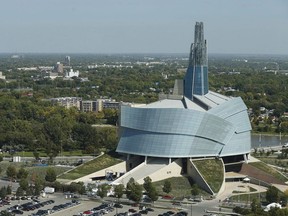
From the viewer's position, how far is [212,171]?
5047 centimetres

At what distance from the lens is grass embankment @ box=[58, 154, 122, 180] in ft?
172

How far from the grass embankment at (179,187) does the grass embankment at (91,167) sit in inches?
243

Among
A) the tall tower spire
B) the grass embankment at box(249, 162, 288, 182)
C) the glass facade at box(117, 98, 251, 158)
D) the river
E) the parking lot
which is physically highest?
the tall tower spire

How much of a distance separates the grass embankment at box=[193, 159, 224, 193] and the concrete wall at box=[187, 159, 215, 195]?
0.97ft

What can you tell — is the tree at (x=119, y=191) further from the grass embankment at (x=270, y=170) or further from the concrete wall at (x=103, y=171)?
the grass embankment at (x=270, y=170)

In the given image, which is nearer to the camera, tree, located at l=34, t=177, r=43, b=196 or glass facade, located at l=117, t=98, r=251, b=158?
tree, located at l=34, t=177, r=43, b=196

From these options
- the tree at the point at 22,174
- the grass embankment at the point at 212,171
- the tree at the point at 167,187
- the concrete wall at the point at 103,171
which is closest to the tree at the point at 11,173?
the tree at the point at 22,174

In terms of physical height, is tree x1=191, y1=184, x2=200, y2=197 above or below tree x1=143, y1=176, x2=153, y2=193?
below

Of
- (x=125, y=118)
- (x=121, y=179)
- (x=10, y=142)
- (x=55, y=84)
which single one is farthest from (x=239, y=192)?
(x=55, y=84)

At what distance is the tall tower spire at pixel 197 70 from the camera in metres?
59.2

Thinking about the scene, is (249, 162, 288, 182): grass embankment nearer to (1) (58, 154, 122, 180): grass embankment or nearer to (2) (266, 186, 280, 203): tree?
(2) (266, 186, 280, 203): tree

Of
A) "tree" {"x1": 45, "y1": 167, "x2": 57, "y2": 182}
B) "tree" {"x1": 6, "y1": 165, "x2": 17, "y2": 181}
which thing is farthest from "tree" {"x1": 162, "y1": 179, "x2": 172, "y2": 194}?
"tree" {"x1": 6, "y1": 165, "x2": 17, "y2": 181}

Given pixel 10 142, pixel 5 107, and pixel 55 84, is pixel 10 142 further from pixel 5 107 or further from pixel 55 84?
pixel 55 84

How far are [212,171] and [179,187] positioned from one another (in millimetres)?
3222
